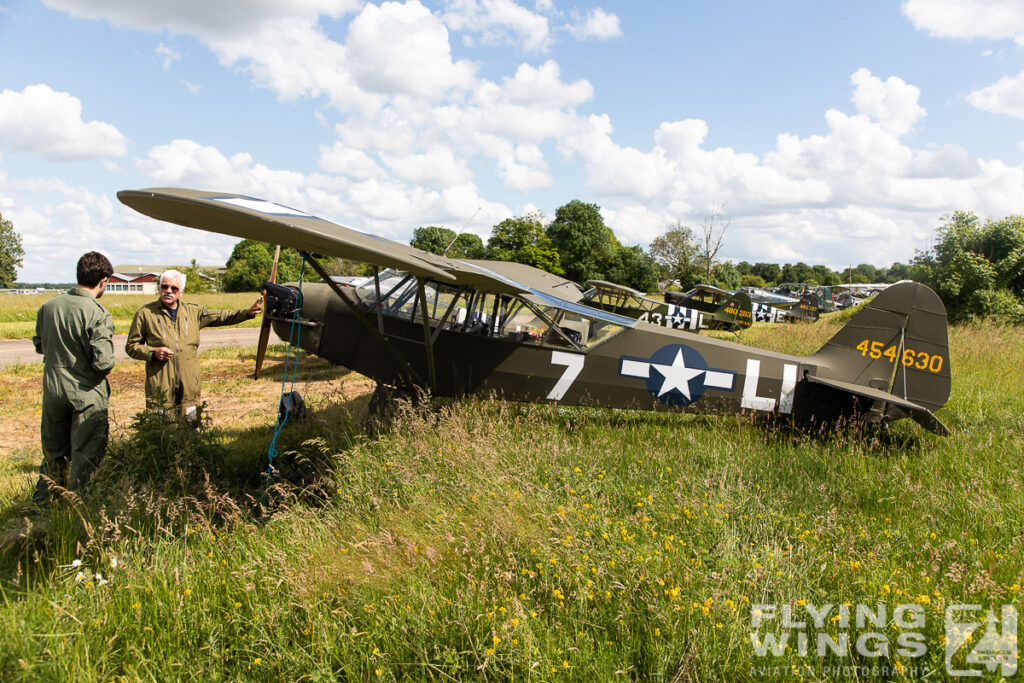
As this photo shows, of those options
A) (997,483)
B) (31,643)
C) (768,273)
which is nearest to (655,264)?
(997,483)

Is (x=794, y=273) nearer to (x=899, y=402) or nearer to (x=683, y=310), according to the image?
(x=683, y=310)

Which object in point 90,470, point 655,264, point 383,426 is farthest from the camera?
point 655,264

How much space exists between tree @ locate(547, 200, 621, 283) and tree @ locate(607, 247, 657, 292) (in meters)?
1.57

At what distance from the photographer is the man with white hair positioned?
410 cm

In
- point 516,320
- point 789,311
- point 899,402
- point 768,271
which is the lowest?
point 899,402

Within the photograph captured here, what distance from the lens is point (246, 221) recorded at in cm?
322

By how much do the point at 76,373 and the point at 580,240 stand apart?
55.3m

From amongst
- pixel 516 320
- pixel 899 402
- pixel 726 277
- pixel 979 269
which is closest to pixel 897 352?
pixel 899 402

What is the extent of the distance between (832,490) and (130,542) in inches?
180

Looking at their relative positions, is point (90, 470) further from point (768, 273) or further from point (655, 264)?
point (768, 273)

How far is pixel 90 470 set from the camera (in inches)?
139

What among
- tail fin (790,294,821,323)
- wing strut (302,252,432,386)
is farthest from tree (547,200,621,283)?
wing strut (302,252,432,386)

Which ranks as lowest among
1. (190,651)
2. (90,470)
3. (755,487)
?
(190,651)

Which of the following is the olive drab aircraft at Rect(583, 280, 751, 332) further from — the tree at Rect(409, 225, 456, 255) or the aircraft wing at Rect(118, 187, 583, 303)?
the tree at Rect(409, 225, 456, 255)
